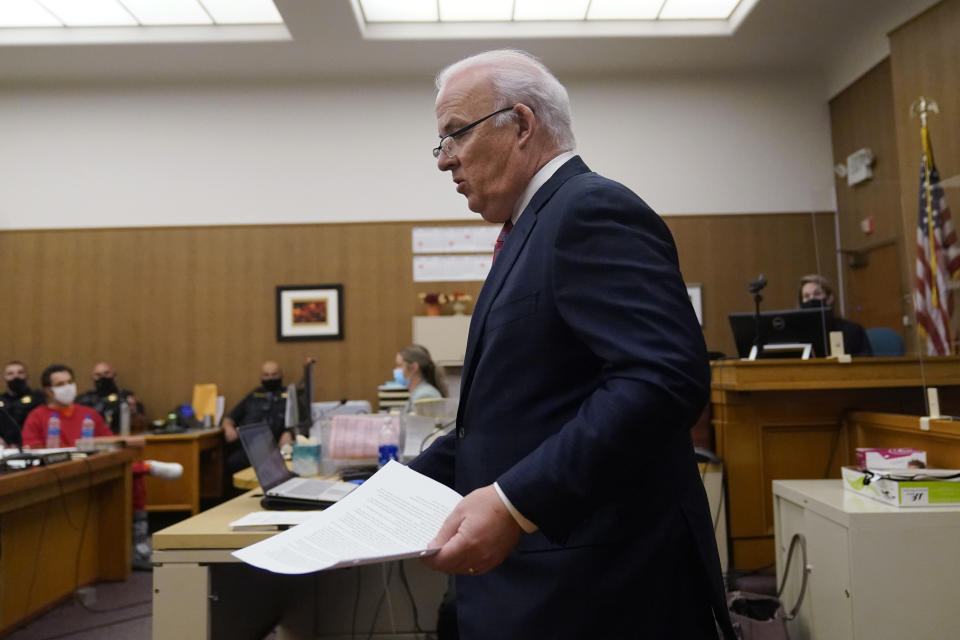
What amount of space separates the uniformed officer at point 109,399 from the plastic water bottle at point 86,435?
108 centimetres

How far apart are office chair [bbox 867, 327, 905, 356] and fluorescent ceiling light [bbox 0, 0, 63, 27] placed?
6529 mm

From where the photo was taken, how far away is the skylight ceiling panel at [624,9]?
18.6 ft

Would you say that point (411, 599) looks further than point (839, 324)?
No

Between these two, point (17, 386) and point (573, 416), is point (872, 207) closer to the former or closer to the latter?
point (573, 416)

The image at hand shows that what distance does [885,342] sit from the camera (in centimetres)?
449

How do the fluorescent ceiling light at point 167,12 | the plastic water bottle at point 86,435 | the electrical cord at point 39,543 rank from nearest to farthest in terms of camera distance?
1. the electrical cord at point 39,543
2. the plastic water bottle at point 86,435
3. the fluorescent ceiling light at point 167,12

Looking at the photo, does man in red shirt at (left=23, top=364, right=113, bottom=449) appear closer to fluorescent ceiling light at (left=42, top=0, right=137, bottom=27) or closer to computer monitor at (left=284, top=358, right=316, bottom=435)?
computer monitor at (left=284, top=358, right=316, bottom=435)

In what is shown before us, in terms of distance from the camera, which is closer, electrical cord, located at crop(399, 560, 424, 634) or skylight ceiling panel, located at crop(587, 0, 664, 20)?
electrical cord, located at crop(399, 560, 424, 634)

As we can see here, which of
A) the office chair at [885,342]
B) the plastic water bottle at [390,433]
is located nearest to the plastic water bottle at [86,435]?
the plastic water bottle at [390,433]

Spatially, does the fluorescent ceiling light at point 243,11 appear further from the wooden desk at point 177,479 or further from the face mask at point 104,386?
the wooden desk at point 177,479

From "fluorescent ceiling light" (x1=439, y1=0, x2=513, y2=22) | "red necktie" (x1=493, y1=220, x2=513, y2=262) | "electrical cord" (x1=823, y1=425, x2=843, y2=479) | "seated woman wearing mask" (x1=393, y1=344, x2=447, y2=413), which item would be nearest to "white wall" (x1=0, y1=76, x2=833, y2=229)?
"fluorescent ceiling light" (x1=439, y1=0, x2=513, y2=22)

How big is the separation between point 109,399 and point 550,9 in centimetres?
483

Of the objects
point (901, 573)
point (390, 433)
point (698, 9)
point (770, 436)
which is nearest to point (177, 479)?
point (390, 433)

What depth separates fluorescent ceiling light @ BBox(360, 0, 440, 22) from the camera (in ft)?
18.4
